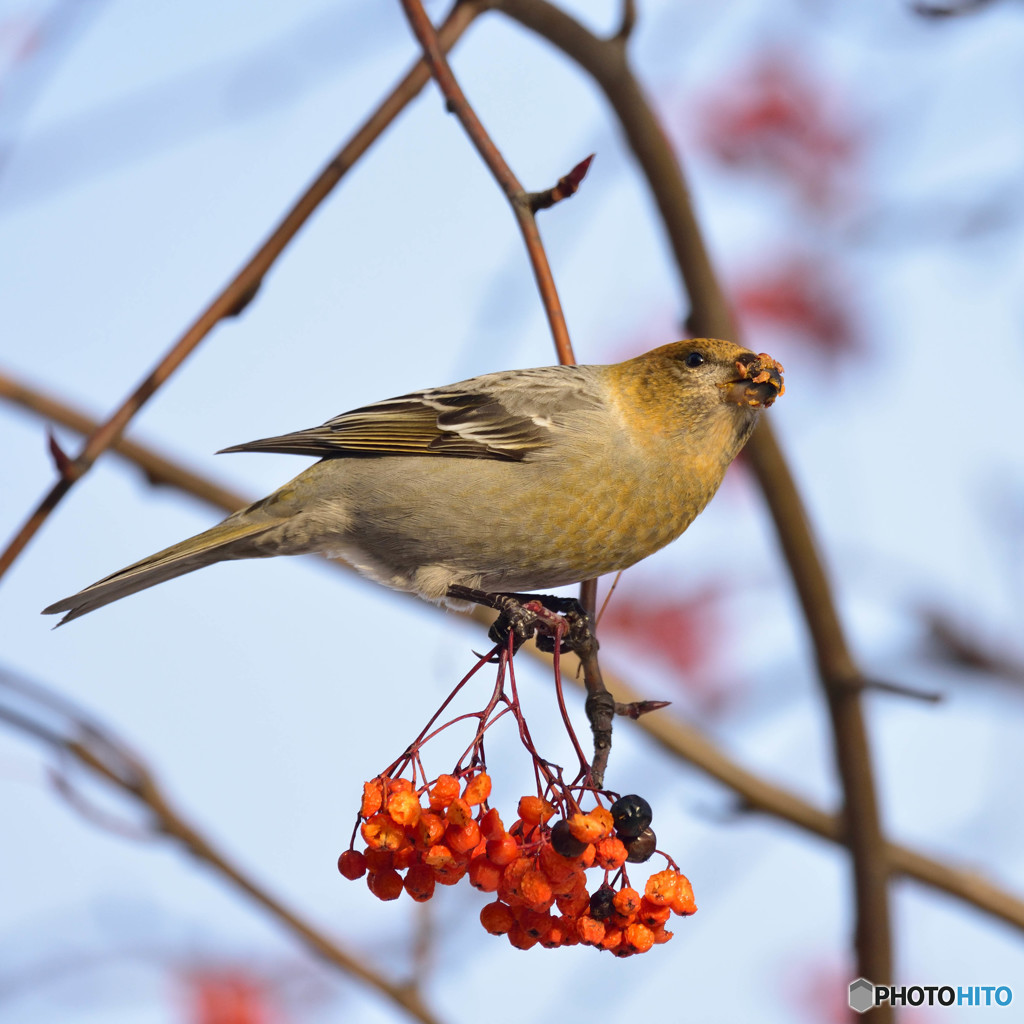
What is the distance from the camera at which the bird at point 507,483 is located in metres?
3.42

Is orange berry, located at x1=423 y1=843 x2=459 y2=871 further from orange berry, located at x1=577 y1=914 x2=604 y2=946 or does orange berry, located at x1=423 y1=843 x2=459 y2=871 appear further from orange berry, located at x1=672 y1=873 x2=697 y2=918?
orange berry, located at x1=672 y1=873 x2=697 y2=918

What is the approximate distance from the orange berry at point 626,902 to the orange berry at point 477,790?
0.34m

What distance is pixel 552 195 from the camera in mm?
2982

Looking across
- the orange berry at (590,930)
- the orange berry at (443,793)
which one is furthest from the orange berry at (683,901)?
the orange berry at (443,793)

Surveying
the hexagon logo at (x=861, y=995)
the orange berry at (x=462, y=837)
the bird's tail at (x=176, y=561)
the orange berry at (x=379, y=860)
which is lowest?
the orange berry at (x=379, y=860)

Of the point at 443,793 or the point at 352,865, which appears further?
the point at 352,865

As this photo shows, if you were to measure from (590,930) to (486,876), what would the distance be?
244 mm

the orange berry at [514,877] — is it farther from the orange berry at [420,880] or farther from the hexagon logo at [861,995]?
the hexagon logo at [861,995]

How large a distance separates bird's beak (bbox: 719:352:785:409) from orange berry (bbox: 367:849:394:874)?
5.97 feet

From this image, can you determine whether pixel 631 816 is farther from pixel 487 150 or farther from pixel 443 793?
pixel 487 150

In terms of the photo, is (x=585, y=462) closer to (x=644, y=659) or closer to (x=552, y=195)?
(x=552, y=195)

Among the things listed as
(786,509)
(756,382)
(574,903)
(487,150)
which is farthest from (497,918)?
(786,509)

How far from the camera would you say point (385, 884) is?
2.43m

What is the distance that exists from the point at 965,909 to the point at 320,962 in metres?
2.31
